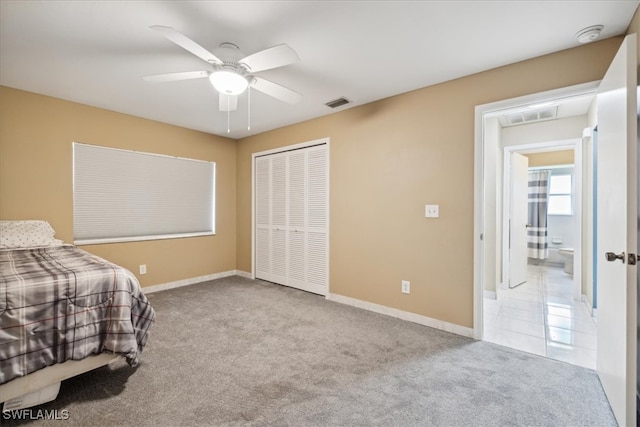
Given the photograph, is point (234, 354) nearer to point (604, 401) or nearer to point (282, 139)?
point (604, 401)

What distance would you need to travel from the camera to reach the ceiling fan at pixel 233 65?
1.71m

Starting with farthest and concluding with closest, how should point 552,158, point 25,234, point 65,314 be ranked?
point 552,158 → point 25,234 → point 65,314

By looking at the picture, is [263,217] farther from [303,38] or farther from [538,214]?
[538,214]

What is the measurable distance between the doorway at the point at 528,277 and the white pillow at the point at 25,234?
4.10m

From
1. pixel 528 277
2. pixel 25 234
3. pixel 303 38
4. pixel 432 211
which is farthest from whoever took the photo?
pixel 528 277

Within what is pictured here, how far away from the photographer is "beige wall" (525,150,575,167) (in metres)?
5.65

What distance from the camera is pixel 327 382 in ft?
Answer: 6.31

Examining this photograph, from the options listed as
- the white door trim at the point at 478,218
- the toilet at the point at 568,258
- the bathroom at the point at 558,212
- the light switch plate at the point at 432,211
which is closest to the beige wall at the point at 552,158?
the bathroom at the point at 558,212

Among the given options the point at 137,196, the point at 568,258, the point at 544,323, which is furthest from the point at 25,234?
the point at 568,258

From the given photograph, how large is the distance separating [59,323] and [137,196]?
261 cm

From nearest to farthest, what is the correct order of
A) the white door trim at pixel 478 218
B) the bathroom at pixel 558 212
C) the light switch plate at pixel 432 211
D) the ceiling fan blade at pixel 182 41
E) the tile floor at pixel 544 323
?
the ceiling fan blade at pixel 182 41, the tile floor at pixel 544 323, the white door trim at pixel 478 218, the light switch plate at pixel 432 211, the bathroom at pixel 558 212

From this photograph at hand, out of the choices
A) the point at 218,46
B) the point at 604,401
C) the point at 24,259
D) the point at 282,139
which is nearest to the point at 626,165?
the point at 604,401

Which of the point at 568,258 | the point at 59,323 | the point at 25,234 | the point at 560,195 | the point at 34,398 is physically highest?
the point at 560,195

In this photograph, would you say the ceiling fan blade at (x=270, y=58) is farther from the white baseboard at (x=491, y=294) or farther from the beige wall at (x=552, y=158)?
A: the beige wall at (x=552, y=158)
